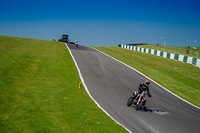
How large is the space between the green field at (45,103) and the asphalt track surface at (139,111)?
99 cm

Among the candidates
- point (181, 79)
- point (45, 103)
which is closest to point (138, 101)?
point (45, 103)

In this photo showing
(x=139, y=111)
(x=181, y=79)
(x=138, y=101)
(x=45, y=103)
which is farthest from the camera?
(x=181, y=79)

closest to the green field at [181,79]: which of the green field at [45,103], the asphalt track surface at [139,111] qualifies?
the asphalt track surface at [139,111]

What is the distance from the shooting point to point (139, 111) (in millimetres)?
13242

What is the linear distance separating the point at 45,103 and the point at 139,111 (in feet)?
18.5

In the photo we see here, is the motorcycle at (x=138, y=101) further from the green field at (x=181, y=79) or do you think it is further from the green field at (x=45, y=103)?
the green field at (x=181, y=79)

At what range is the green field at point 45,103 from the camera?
8883 millimetres

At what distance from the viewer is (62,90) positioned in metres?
15.8

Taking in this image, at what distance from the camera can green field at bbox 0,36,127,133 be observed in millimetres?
8883

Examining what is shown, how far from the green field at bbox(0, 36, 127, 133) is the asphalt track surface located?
0.99 metres

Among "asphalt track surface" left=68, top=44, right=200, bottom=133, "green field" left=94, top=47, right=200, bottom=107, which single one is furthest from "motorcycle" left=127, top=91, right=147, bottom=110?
"green field" left=94, top=47, right=200, bottom=107

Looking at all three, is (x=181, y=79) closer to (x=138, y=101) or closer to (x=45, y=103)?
(x=138, y=101)

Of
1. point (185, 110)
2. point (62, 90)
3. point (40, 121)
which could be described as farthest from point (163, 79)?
point (40, 121)

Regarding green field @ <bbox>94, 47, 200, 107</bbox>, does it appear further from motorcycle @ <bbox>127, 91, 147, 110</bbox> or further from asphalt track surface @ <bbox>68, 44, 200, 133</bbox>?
motorcycle @ <bbox>127, 91, 147, 110</bbox>
